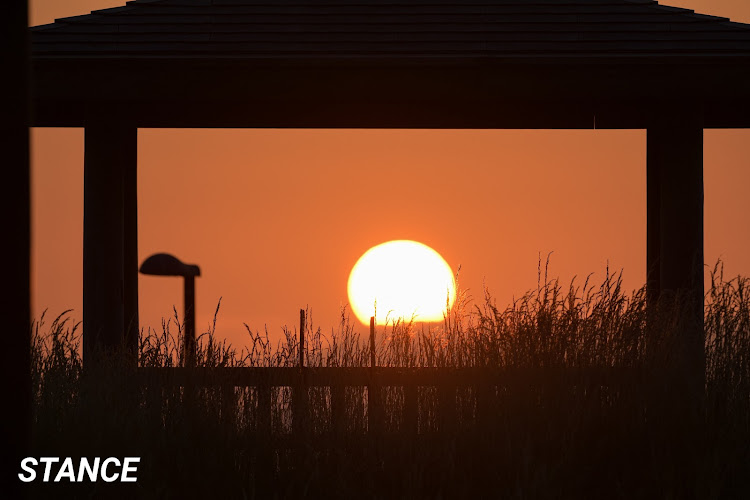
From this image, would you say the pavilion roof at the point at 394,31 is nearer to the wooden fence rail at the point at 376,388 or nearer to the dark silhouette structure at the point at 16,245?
the wooden fence rail at the point at 376,388

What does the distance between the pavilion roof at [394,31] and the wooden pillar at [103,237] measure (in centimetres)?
76

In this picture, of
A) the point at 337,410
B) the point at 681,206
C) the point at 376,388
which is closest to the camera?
the point at 337,410

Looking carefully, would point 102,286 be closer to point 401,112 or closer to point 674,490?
point 401,112

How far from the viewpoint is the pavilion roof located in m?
8.14

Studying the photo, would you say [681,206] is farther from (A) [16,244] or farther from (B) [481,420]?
(A) [16,244]

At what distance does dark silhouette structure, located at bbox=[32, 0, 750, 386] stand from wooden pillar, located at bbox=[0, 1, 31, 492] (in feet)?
11.9

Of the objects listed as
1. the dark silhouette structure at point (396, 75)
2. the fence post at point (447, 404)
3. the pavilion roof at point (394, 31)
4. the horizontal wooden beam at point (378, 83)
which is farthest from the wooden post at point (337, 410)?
the pavilion roof at point (394, 31)

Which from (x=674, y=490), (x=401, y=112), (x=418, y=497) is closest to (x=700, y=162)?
(x=401, y=112)

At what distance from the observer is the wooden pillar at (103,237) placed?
27.1 feet

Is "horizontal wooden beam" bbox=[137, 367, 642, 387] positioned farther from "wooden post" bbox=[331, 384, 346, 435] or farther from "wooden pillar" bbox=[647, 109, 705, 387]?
"wooden pillar" bbox=[647, 109, 705, 387]

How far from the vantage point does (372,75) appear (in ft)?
26.2

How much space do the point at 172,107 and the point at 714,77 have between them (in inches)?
182

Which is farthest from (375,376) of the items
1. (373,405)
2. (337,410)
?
(337,410)

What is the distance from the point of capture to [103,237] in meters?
8.27
